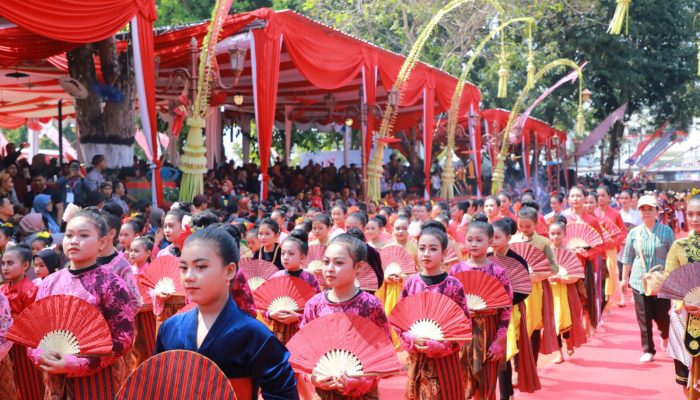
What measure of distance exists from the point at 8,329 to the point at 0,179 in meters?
5.61

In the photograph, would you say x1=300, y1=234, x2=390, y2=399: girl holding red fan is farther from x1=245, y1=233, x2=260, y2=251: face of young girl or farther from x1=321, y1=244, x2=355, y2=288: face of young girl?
x1=245, y1=233, x2=260, y2=251: face of young girl

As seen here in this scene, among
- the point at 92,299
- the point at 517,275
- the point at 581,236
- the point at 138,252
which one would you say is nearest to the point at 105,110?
the point at 138,252

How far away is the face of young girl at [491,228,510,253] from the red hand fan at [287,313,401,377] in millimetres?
2455

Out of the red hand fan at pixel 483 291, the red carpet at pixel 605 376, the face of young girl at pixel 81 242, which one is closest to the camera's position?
the face of young girl at pixel 81 242

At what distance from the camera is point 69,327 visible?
3.47 m

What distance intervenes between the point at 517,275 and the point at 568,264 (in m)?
1.88

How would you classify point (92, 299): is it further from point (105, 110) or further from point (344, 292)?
point (105, 110)

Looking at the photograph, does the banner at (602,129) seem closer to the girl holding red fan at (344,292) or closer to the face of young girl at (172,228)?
the face of young girl at (172,228)

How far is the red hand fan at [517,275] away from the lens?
5.74 m

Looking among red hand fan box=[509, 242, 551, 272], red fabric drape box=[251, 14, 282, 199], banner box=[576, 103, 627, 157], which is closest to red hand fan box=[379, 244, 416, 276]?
red hand fan box=[509, 242, 551, 272]

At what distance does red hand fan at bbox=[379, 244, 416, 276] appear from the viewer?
687cm

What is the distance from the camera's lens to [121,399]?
253 cm

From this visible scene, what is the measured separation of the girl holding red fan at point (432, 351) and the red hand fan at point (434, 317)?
0.05 metres

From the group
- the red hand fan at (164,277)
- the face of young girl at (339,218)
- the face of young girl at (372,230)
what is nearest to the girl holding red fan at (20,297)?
the red hand fan at (164,277)
